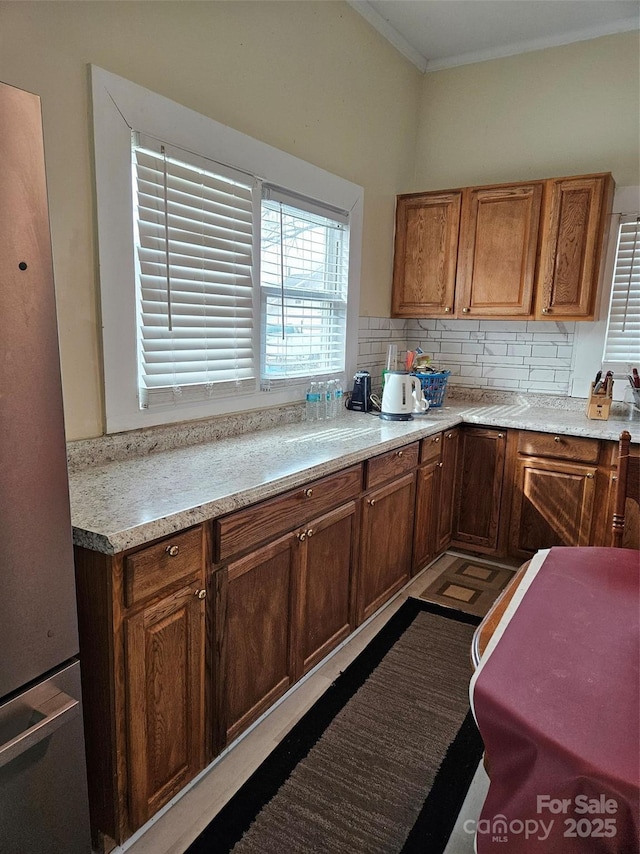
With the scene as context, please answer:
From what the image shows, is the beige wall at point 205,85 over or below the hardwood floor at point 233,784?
over

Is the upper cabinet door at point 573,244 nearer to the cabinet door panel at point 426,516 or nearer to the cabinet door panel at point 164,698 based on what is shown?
the cabinet door panel at point 426,516

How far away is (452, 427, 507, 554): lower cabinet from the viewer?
3.30m

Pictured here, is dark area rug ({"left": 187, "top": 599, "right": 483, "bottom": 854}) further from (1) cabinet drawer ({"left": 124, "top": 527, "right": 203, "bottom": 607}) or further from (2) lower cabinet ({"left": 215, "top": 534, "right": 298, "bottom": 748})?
(1) cabinet drawer ({"left": 124, "top": 527, "right": 203, "bottom": 607})

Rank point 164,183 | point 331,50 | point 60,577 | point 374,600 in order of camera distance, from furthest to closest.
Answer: point 331,50 → point 374,600 → point 164,183 → point 60,577

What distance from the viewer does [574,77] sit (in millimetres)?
3305

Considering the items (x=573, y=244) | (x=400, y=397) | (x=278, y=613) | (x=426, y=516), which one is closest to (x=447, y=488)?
(x=426, y=516)

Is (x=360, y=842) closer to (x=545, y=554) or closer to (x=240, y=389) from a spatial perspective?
(x=545, y=554)

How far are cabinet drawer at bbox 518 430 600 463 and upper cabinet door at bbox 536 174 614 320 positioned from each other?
2.29 feet

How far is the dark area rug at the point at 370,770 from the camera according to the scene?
1.58 metres

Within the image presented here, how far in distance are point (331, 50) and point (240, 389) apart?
5.95 ft

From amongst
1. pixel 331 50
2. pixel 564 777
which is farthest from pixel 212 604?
pixel 331 50

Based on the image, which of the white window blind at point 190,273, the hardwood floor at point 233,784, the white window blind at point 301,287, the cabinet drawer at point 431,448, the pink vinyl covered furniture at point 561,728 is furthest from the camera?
the cabinet drawer at point 431,448

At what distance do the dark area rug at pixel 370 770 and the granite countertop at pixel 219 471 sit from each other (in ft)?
2.89

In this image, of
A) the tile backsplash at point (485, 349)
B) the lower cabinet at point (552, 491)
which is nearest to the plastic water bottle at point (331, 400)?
the tile backsplash at point (485, 349)
